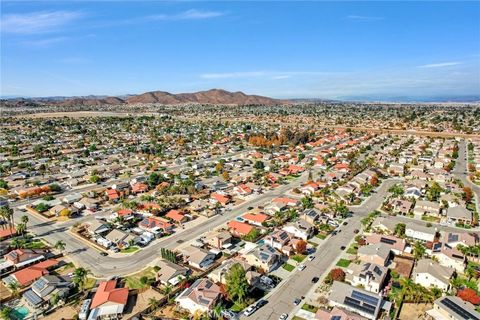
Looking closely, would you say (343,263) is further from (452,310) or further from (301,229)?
(452,310)

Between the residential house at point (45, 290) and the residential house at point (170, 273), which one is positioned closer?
the residential house at point (45, 290)

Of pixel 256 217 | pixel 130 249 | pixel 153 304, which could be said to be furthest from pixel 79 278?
pixel 256 217

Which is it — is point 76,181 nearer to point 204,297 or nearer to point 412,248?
point 204,297

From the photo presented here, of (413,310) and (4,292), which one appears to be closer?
(413,310)

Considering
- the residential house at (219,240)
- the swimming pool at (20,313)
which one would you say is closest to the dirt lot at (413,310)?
the residential house at (219,240)

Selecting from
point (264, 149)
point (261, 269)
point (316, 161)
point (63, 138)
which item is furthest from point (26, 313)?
point (63, 138)

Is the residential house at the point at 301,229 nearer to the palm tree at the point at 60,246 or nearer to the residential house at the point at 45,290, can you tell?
the residential house at the point at 45,290

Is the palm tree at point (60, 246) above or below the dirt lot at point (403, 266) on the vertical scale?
above
